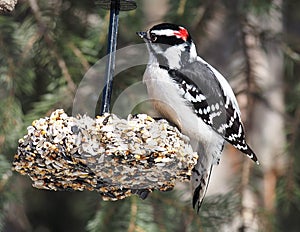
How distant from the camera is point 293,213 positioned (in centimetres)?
432

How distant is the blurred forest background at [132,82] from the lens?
2916mm

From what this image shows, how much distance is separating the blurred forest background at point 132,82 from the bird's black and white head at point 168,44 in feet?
2.49

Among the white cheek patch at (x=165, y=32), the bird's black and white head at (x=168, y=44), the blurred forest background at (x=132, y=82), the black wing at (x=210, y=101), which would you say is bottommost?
the blurred forest background at (x=132, y=82)

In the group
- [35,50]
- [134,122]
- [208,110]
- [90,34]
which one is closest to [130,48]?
[90,34]

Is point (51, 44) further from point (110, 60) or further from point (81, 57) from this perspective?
point (110, 60)

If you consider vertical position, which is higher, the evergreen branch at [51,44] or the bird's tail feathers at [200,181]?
the evergreen branch at [51,44]

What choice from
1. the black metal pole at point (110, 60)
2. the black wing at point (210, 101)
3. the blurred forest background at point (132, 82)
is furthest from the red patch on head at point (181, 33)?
the blurred forest background at point (132, 82)

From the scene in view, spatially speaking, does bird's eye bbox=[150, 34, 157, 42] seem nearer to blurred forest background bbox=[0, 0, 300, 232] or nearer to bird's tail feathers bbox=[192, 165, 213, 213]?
bird's tail feathers bbox=[192, 165, 213, 213]

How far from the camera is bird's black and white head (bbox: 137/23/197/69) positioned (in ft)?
7.03

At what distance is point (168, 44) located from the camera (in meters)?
2.17

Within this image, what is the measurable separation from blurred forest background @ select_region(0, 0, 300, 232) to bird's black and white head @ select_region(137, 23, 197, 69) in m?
0.76

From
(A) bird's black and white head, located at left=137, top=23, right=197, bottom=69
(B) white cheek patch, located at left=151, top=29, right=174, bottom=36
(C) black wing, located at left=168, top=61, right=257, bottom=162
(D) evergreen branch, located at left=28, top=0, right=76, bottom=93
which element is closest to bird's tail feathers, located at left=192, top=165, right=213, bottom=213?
(C) black wing, located at left=168, top=61, right=257, bottom=162

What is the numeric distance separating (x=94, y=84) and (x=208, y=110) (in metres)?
0.86

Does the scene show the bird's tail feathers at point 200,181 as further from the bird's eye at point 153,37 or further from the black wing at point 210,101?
the bird's eye at point 153,37
